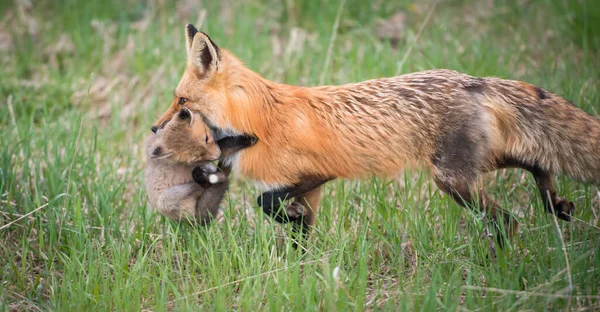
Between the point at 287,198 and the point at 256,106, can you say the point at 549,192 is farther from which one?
the point at 256,106

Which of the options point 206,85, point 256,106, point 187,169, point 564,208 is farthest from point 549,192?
point 187,169

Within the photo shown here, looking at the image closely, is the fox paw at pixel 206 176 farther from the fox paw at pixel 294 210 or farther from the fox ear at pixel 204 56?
the fox ear at pixel 204 56

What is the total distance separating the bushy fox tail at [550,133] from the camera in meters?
5.17

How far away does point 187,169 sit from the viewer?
232 inches

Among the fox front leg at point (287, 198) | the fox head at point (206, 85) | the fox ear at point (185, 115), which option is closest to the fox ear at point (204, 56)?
the fox head at point (206, 85)

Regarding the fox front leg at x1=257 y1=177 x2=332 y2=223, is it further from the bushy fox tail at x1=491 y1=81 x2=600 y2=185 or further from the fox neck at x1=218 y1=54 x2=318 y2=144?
the bushy fox tail at x1=491 y1=81 x2=600 y2=185

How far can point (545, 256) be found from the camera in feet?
16.5

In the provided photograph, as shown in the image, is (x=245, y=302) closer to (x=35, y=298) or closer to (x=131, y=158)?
(x=35, y=298)

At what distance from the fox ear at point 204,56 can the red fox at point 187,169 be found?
391 mm

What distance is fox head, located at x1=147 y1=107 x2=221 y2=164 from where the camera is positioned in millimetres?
5391

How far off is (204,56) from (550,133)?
285 cm

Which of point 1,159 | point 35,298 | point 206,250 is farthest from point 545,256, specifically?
point 1,159

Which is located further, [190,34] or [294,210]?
[190,34]

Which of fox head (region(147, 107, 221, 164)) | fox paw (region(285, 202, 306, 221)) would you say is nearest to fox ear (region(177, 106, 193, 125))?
fox head (region(147, 107, 221, 164))
